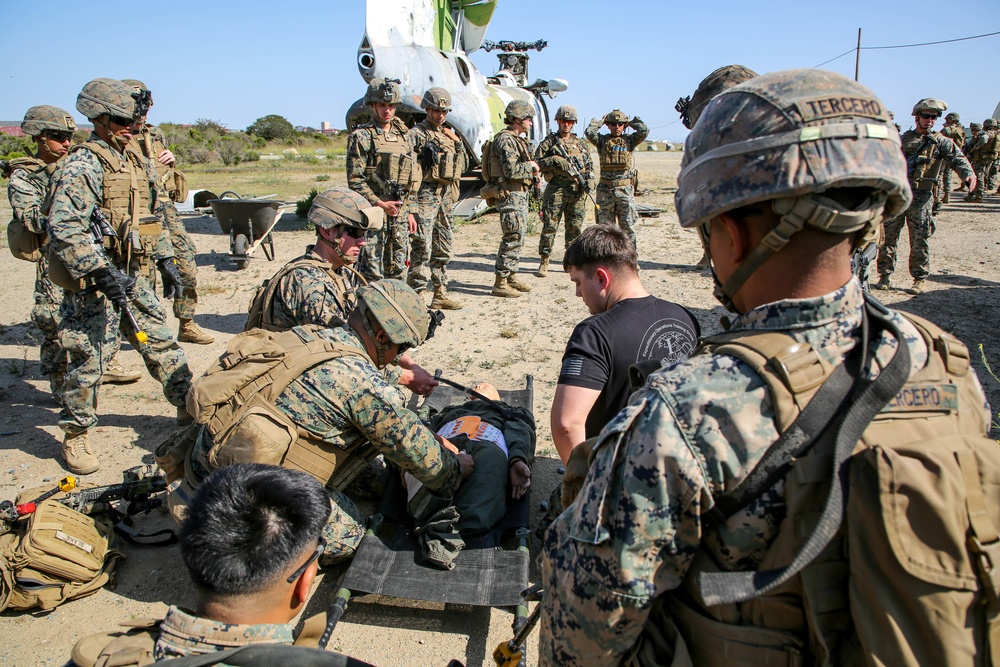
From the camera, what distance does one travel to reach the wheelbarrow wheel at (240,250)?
9.36 metres

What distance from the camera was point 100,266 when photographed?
4258mm

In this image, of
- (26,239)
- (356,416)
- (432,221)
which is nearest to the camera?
(356,416)

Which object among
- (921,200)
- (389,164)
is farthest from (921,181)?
(389,164)

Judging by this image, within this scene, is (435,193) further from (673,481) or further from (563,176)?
(673,481)

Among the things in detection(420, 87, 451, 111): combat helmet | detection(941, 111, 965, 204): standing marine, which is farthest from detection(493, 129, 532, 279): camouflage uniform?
detection(941, 111, 965, 204): standing marine

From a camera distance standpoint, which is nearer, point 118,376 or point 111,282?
point 111,282

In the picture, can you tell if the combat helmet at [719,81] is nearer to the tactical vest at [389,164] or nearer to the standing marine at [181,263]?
the tactical vest at [389,164]

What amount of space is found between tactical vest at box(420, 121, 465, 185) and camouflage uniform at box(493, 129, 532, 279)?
779 millimetres

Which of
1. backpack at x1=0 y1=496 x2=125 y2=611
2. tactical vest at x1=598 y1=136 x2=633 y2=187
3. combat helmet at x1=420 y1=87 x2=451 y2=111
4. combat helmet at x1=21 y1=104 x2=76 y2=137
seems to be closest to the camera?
backpack at x1=0 y1=496 x2=125 y2=611

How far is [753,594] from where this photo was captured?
1.09 meters

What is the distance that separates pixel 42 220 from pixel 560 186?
20.3 feet

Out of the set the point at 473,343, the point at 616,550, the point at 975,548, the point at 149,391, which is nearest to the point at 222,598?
the point at 616,550

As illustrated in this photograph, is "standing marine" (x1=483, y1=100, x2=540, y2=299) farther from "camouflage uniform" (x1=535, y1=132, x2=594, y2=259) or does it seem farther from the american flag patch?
the american flag patch

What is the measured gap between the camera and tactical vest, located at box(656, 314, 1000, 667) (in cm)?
101
